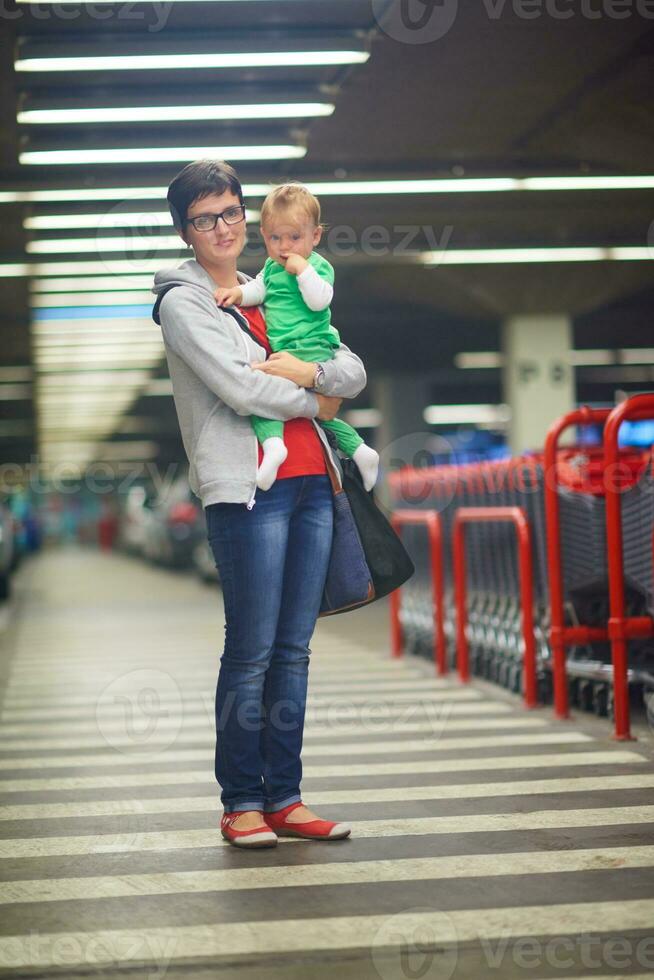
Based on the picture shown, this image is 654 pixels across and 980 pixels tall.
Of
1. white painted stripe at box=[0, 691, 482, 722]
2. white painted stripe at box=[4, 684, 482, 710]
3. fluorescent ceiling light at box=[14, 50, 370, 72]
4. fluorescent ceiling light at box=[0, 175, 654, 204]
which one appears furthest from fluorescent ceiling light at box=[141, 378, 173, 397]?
white painted stripe at box=[0, 691, 482, 722]

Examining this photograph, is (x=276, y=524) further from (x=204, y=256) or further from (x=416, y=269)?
(x=416, y=269)

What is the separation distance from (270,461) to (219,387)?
0.27 metres

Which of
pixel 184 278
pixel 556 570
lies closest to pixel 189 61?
pixel 556 570

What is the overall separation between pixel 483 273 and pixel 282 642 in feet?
49.4

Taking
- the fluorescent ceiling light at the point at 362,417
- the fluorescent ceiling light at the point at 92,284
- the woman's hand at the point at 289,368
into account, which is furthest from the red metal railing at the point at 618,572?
the fluorescent ceiling light at the point at 362,417

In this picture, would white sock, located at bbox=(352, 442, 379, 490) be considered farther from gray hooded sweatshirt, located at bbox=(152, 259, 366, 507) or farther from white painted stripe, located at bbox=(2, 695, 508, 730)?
white painted stripe, located at bbox=(2, 695, 508, 730)

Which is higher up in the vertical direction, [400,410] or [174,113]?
[174,113]

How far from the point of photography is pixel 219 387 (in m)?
4.07

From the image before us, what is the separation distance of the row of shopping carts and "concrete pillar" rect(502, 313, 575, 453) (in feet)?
35.7

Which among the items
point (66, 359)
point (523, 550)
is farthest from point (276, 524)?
point (66, 359)

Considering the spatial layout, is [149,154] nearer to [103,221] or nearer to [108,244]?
[103,221]

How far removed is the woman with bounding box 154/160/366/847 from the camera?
414 cm

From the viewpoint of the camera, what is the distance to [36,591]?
80.3 ft

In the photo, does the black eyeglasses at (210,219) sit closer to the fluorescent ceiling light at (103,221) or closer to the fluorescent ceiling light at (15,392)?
the fluorescent ceiling light at (103,221)
